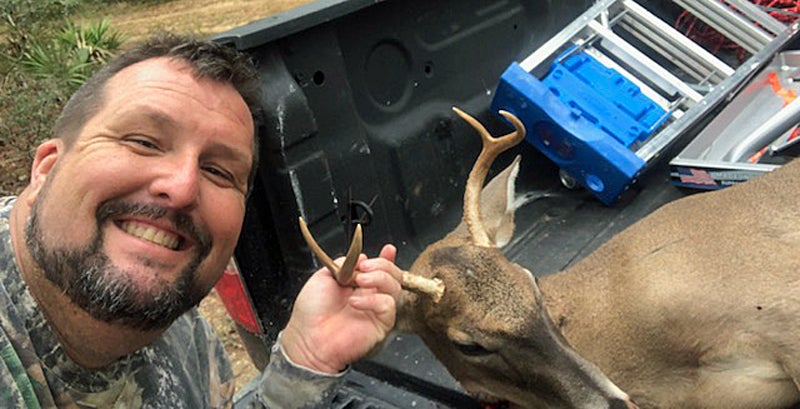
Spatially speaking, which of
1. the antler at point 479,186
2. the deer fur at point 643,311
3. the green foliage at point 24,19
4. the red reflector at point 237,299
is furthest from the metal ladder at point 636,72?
the green foliage at point 24,19

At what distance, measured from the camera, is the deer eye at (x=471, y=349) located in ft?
9.80

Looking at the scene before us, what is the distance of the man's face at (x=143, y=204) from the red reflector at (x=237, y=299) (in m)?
0.90

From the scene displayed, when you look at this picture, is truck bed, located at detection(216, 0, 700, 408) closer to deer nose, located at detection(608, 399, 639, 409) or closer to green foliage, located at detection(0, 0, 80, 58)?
deer nose, located at detection(608, 399, 639, 409)

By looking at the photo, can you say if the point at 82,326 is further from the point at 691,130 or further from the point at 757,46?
the point at 757,46

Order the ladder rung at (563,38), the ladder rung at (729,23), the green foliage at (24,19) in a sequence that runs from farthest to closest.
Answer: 1. the green foliage at (24,19)
2. the ladder rung at (729,23)
3. the ladder rung at (563,38)

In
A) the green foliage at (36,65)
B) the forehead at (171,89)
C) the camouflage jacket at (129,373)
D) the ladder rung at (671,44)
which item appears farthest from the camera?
the green foliage at (36,65)

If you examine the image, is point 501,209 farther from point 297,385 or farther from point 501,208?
point 297,385

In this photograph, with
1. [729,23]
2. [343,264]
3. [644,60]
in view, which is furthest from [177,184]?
[729,23]

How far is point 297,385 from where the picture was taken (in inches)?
98.7

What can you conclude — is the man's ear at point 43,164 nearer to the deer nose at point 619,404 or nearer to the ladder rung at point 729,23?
the deer nose at point 619,404

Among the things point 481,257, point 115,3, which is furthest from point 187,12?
point 481,257

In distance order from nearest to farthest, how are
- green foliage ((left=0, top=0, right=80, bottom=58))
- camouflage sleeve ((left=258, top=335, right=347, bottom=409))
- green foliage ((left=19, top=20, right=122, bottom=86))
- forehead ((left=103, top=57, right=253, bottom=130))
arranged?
forehead ((left=103, top=57, right=253, bottom=130)) → camouflage sleeve ((left=258, top=335, right=347, bottom=409)) → green foliage ((left=19, top=20, right=122, bottom=86)) → green foliage ((left=0, top=0, right=80, bottom=58))

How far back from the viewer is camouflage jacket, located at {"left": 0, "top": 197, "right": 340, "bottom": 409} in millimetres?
2090

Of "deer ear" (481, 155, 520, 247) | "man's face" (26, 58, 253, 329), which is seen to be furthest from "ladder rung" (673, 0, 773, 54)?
"man's face" (26, 58, 253, 329)
